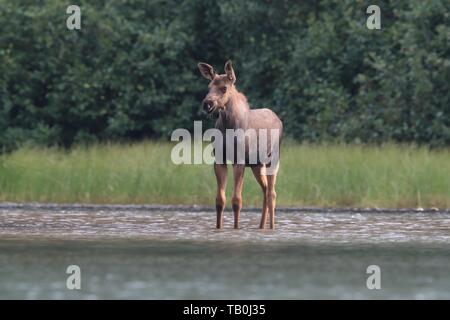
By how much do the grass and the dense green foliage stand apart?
7718 mm

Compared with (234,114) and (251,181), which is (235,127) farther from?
(251,181)

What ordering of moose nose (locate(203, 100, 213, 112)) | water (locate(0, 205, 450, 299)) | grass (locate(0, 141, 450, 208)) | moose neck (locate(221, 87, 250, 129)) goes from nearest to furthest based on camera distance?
water (locate(0, 205, 450, 299))
moose nose (locate(203, 100, 213, 112))
moose neck (locate(221, 87, 250, 129))
grass (locate(0, 141, 450, 208))

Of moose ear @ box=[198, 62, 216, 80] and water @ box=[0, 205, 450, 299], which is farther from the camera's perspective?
moose ear @ box=[198, 62, 216, 80]

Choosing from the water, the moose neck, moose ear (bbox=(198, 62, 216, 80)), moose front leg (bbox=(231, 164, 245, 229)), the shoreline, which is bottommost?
the shoreline

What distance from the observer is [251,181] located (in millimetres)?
23016

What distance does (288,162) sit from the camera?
24.4 m

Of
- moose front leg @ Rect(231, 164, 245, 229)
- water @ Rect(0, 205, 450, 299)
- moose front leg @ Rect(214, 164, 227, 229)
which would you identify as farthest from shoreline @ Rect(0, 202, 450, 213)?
moose front leg @ Rect(214, 164, 227, 229)

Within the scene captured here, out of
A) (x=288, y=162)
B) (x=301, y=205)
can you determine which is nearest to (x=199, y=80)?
(x=288, y=162)

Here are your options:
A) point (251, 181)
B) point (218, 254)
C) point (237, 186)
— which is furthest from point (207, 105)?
point (251, 181)

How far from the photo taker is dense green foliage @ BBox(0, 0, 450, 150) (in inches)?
1283

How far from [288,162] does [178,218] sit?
4.65 m

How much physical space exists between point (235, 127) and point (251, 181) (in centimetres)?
511

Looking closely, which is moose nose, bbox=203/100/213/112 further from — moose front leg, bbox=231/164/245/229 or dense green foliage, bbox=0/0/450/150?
dense green foliage, bbox=0/0/450/150

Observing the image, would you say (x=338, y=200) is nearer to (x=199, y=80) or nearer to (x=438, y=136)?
(x=438, y=136)
